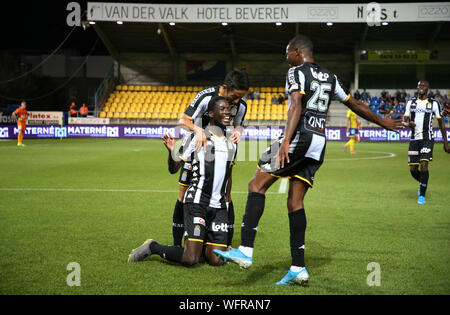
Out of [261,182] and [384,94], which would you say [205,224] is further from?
[384,94]

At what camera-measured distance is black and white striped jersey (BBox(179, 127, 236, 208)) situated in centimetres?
477

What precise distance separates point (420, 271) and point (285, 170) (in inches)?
65.6

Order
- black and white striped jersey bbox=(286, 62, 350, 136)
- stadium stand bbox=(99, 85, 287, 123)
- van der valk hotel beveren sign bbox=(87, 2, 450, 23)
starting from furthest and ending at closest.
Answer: stadium stand bbox=(99, 85, 287, 123) → van der valk hotel beveren sign bbox=(87, 2, 450, 23) → black and white striped jersey bbox=(286, 62, 350, 136)

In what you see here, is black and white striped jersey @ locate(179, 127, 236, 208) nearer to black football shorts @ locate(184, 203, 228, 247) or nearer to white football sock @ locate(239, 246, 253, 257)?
black football shorts @ locate(184, 203, 228, 247)

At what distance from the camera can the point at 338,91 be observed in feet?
14.2

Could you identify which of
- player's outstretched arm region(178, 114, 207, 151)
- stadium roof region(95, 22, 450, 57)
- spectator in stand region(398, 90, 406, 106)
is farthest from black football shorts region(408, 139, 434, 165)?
stadium roof region(95, 22, 450, 57)

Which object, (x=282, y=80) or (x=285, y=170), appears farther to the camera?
(x=282, y=80)

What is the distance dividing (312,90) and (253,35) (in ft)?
107

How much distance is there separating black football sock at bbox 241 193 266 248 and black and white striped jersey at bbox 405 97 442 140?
19.7ft

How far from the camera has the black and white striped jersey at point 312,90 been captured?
408 cm

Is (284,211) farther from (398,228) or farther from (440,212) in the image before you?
(440,212)

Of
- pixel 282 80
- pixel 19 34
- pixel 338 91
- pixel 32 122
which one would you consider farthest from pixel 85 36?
pixel 338 91

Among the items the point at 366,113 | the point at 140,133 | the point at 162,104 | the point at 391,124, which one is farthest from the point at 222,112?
the point at 162,104

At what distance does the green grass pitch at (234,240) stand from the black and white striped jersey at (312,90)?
1436 mm
